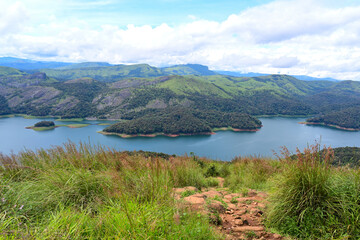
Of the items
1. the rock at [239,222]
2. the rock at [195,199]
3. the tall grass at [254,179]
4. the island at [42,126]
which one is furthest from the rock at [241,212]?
the island at [42,126]

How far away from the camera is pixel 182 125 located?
99750 millimetres

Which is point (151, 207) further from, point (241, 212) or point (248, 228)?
point (241, 212)

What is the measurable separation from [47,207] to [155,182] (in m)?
1.74

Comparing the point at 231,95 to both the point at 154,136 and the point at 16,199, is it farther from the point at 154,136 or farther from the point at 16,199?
the point at 16,199

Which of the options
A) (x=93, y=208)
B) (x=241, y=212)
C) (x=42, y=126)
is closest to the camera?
(x=93, y=208)

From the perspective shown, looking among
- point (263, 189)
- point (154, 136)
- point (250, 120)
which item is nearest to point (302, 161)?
point (263, 189)

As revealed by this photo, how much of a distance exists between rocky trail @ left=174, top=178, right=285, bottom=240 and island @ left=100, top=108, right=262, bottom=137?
81.7 meters

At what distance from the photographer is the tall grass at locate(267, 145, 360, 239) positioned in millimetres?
2908

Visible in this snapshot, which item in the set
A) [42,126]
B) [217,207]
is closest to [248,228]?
[217,207]

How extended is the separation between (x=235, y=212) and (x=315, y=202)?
1.38 m

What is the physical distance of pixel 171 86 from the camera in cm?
19762

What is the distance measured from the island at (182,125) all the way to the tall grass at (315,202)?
82.8m

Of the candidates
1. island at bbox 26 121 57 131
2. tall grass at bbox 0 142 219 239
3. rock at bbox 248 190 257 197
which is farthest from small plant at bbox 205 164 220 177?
island at bbox 26 121 57 131

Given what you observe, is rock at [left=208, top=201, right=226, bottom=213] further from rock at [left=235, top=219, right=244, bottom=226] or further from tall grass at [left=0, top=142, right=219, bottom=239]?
tall grass at [left=0, top=142, right=219, bottom=239]
